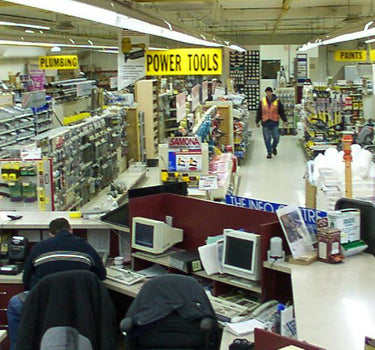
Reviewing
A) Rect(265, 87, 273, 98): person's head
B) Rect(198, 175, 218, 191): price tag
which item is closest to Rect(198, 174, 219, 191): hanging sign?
Rect(198, 175, 218, 191): price tag

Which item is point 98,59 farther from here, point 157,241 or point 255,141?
point 157,241

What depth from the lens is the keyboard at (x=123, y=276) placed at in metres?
5.72

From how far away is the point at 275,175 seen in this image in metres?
15.0

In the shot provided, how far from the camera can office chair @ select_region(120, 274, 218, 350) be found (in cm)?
457

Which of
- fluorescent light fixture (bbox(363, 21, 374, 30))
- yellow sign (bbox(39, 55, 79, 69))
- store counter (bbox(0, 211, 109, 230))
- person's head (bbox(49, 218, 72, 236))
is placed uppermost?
yellow sign (bbox(39, 55, 79, 69))

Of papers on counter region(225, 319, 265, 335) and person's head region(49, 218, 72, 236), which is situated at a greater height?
person's head region(49, 218, 72, 236)

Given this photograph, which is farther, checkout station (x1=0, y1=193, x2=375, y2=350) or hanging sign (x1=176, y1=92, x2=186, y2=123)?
hanging sign (x1=176, y1=92, x2=186, y2=123)

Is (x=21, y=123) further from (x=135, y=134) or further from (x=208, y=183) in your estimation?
(x=208, y=183)

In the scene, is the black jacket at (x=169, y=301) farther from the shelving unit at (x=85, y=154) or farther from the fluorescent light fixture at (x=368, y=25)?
the fluorescent light fixture at (x=368, y=25)

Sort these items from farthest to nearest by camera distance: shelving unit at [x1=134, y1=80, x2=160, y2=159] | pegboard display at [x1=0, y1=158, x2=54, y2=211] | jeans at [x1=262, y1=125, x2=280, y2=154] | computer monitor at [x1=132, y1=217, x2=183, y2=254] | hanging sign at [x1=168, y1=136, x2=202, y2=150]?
1. jeans at [x1=262, y1=125, x2=280, y2=154]
2. shelving unit at [x1=134, y1=80, x2=160, y2=159]
3. hanging sign at [x1=168, y1=136, x2=202, y2=150]
4. pegboard display at [x1=0, y1=158, x2=54, y2=211]
5. computer monitor at [x1=132, y1=217, x2=183, y2=254]

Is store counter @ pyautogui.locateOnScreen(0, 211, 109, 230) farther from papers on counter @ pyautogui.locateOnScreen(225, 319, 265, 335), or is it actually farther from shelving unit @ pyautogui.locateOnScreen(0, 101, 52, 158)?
shelving unit @ pyautogui.locateOnScreen(0, 101, 52, 158)

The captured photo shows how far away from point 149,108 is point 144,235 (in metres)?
11.1

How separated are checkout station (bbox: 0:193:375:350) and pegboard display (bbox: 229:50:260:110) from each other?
81.1ft

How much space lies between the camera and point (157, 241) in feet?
19.0
